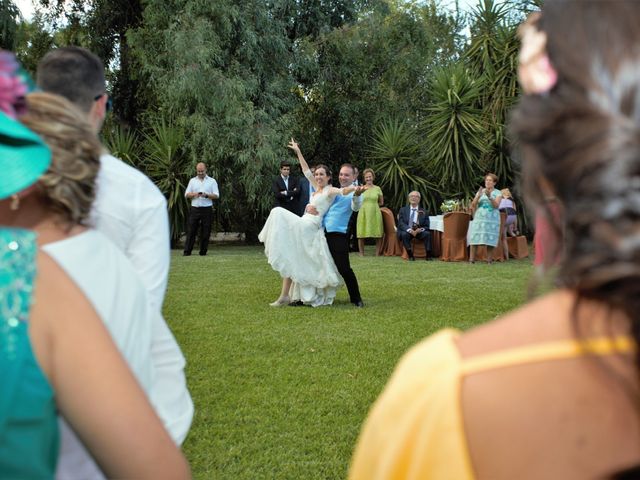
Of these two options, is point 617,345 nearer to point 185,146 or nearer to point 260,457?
point 260,457

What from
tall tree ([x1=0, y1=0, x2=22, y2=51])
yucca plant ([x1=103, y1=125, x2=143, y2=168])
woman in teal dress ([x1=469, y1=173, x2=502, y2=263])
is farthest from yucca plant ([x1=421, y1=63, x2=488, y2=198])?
tall tree ([x1=0, y1=0, x2=22, y2=51])

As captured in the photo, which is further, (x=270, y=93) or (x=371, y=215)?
(x=270, y=93)

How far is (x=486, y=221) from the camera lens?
57.3 feet

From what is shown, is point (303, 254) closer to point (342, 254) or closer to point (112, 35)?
point (342, 254)

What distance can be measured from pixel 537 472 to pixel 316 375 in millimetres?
5798

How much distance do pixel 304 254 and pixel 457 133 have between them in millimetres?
12173

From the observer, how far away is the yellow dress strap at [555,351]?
37.2 inches

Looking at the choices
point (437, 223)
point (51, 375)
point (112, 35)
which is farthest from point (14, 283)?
point (112, 35)

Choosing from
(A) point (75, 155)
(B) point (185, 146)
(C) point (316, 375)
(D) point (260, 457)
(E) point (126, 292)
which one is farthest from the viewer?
(B) point (185, 146)

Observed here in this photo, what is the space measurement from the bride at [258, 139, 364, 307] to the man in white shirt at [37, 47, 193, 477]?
24.4ft

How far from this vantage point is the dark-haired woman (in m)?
0.89

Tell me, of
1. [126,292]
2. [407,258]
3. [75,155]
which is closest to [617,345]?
[126,292]

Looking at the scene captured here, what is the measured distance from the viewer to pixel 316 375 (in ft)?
21.9

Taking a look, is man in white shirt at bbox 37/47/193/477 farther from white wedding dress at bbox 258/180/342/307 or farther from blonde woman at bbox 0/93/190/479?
white wedding dress at bbox 258/180/342/307
